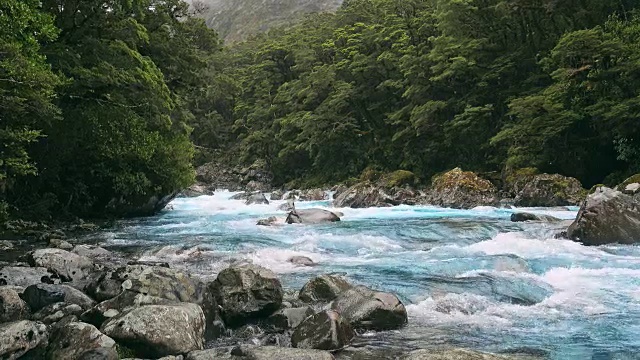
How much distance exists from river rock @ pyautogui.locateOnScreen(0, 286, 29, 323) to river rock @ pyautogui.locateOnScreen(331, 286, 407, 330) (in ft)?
14.3

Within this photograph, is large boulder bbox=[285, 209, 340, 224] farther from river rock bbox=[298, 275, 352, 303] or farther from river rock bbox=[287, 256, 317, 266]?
river rock bbox=[298, 275, 352, 303]

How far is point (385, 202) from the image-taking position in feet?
90.2

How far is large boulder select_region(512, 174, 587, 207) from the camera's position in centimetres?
2294

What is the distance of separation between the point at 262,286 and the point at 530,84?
88.3 ft

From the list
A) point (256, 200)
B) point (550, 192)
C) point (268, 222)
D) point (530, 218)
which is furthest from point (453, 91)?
point (268, 222)

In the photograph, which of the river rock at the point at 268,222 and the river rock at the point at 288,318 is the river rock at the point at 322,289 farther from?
the river rock at the point at 268,222

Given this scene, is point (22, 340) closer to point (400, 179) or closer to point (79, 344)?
point (79, 344)

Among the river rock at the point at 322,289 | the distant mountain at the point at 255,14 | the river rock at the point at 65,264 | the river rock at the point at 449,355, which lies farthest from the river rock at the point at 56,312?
the distant mountain at the point at 255,14

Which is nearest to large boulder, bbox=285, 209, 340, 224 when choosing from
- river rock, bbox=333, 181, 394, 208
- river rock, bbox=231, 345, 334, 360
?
river rock, bbox=333, 181, 394, 208

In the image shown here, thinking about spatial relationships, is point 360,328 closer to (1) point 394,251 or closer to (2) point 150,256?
(1) point 394,251

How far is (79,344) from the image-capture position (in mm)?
5777

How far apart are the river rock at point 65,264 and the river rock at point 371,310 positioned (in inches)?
187

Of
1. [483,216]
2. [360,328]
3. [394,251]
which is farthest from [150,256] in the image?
[483,216]

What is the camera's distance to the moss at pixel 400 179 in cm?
3269
